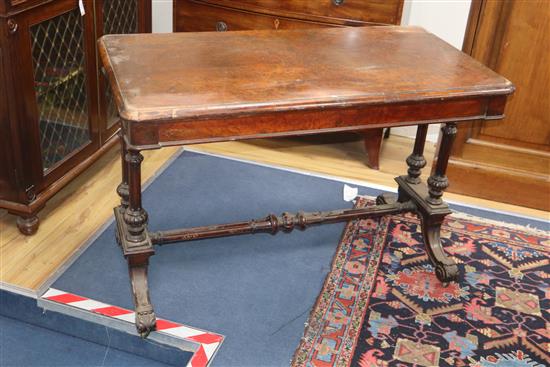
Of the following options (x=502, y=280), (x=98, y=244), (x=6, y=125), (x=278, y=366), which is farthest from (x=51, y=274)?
(x=502, y=280)

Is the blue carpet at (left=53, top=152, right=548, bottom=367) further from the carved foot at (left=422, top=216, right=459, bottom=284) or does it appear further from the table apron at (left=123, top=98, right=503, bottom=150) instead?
the table apron at (left=123, top=98, right=503, bottom=150)

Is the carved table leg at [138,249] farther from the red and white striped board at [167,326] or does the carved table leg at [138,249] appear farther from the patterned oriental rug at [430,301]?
the patterned oriental rug at [430,301]

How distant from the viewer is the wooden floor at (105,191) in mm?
2740

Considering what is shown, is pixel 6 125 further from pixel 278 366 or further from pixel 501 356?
pixel 501 356

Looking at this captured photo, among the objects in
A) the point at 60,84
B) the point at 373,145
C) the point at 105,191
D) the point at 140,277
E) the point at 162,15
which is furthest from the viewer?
the point at 162,15

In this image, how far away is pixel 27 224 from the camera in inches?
113

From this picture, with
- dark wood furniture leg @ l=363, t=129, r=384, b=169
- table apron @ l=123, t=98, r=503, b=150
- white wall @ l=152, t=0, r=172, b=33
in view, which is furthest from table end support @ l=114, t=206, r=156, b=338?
white wall @ l=152, t=0, r=172, b=33

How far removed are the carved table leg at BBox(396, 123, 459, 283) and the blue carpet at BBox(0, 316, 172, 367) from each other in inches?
46.9

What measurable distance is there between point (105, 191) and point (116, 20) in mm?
832

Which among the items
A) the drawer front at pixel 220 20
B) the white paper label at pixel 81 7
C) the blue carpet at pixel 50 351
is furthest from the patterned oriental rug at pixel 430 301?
the white paper label at pixel 81 7

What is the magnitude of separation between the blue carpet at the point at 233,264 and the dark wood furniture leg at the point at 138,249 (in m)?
0.11

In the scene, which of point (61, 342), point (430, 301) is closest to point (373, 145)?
point (430, 301)

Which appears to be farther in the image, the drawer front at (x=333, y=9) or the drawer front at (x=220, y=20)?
the drawer front at (x=220, y=20)

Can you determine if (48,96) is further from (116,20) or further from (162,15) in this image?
(162,15)
